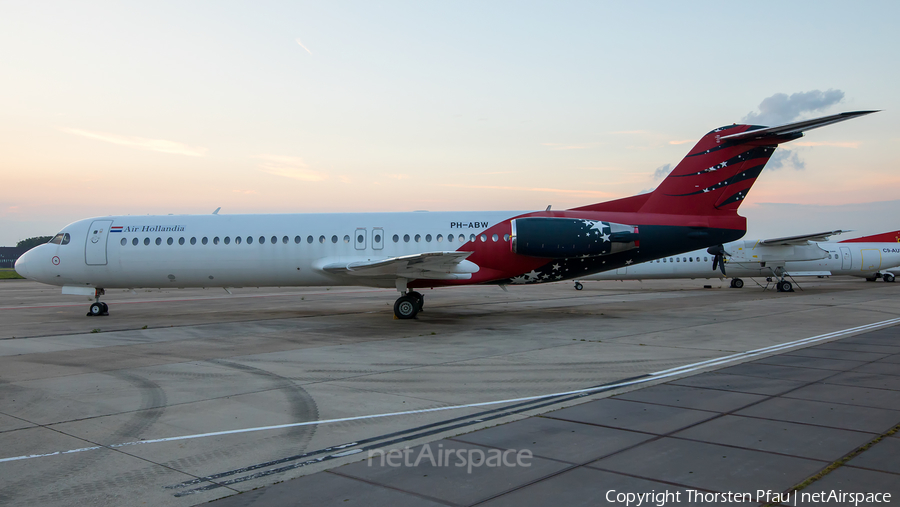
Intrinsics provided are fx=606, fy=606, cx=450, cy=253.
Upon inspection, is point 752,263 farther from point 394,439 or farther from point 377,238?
point 394,439

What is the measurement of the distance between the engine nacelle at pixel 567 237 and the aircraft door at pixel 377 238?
417 cm

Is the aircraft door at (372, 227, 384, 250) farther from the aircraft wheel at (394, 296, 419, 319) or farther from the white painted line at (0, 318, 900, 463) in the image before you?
the white painted line at (0, 318, 900, 463)

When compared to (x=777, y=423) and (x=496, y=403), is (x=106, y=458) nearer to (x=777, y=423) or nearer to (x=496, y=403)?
(x=496, y=403)

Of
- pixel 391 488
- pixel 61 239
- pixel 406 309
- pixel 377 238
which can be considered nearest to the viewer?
pixel 391 488

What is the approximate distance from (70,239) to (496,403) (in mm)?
18244

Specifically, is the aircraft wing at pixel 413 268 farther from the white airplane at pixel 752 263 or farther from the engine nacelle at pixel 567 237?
the white airplane at pixel 752 263

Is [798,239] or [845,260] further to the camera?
[845,260]

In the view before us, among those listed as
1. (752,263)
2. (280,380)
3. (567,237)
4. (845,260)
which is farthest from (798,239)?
(280,380)

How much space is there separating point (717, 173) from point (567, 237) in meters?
4.92

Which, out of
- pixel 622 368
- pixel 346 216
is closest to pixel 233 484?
pixel 622 368

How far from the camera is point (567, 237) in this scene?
1736cm

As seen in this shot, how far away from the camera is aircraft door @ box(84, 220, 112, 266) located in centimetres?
1970
